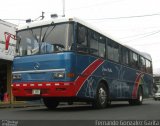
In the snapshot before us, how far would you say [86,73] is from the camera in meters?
14.3

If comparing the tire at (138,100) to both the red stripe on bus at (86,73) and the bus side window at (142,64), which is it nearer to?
the bus side window at (142,64)

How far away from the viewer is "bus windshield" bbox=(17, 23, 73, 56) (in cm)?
1366

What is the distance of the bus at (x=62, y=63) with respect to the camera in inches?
533

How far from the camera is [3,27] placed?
961 inches

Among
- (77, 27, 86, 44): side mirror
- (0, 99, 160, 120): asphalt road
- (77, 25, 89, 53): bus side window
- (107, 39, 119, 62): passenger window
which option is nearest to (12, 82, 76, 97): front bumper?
(0, 99, 160, 120): asphalt road

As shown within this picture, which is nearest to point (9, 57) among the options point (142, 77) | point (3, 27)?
point (3, 27)

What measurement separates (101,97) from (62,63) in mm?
2739

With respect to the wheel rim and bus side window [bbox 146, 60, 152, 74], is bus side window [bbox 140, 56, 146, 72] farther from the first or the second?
the wheel rim

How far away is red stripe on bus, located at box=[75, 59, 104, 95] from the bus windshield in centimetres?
118

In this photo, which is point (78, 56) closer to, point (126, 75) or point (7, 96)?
point (126, 75)

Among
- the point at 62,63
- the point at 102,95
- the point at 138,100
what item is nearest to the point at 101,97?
the point at 102,95

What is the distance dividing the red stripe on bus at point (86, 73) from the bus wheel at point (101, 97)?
837mm

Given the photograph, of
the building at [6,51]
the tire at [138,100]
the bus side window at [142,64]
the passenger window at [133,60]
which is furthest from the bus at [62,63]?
the building at [6,51]

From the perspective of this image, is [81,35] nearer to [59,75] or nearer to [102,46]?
[59,75]
